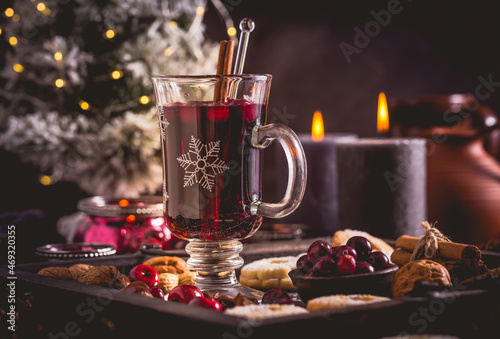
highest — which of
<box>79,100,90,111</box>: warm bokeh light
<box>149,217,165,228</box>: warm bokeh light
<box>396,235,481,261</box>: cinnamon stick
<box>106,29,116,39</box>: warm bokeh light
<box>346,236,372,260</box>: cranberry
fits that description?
<box>106,29,116,39</box>: warm bokeh light

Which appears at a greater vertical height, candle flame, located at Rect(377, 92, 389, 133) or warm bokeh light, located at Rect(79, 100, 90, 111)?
warm bokeh light, located at Rect(79, 100, 90, 111)

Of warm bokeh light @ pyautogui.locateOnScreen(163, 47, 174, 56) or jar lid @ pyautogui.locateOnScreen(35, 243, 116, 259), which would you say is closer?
jar lid @ pyautogui.locateOnScreen(35, 243, 116, 259)

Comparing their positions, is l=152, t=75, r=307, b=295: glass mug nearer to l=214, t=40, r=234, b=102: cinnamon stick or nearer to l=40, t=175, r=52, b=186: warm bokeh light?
l=214, t=40, r=234, b=102: cinnamon stick

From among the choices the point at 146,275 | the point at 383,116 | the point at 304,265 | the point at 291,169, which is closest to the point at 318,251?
the point at 304,265

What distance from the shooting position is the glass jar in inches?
64.6

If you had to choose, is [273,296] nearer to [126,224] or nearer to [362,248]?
[362,248]

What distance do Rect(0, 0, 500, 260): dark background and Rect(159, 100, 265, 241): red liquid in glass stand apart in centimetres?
149

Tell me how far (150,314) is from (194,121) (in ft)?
1.30

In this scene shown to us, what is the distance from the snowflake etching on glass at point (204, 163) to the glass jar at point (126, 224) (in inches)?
20.3

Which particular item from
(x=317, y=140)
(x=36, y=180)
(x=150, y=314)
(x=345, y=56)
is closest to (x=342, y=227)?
(x=317, y=140)

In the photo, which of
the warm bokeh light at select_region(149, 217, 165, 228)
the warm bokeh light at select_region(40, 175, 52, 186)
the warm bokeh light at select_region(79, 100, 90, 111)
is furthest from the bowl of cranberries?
the warm bokeh light at select_region(40, 175, 52, 186)

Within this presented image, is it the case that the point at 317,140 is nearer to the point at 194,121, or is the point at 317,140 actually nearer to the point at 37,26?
the point at 194,121

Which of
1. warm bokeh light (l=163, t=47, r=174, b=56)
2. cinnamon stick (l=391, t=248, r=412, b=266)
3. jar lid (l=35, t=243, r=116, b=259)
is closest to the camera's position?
cinnamon stick (l=391, t=248, r=412, b=266)

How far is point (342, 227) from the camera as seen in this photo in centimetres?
155
